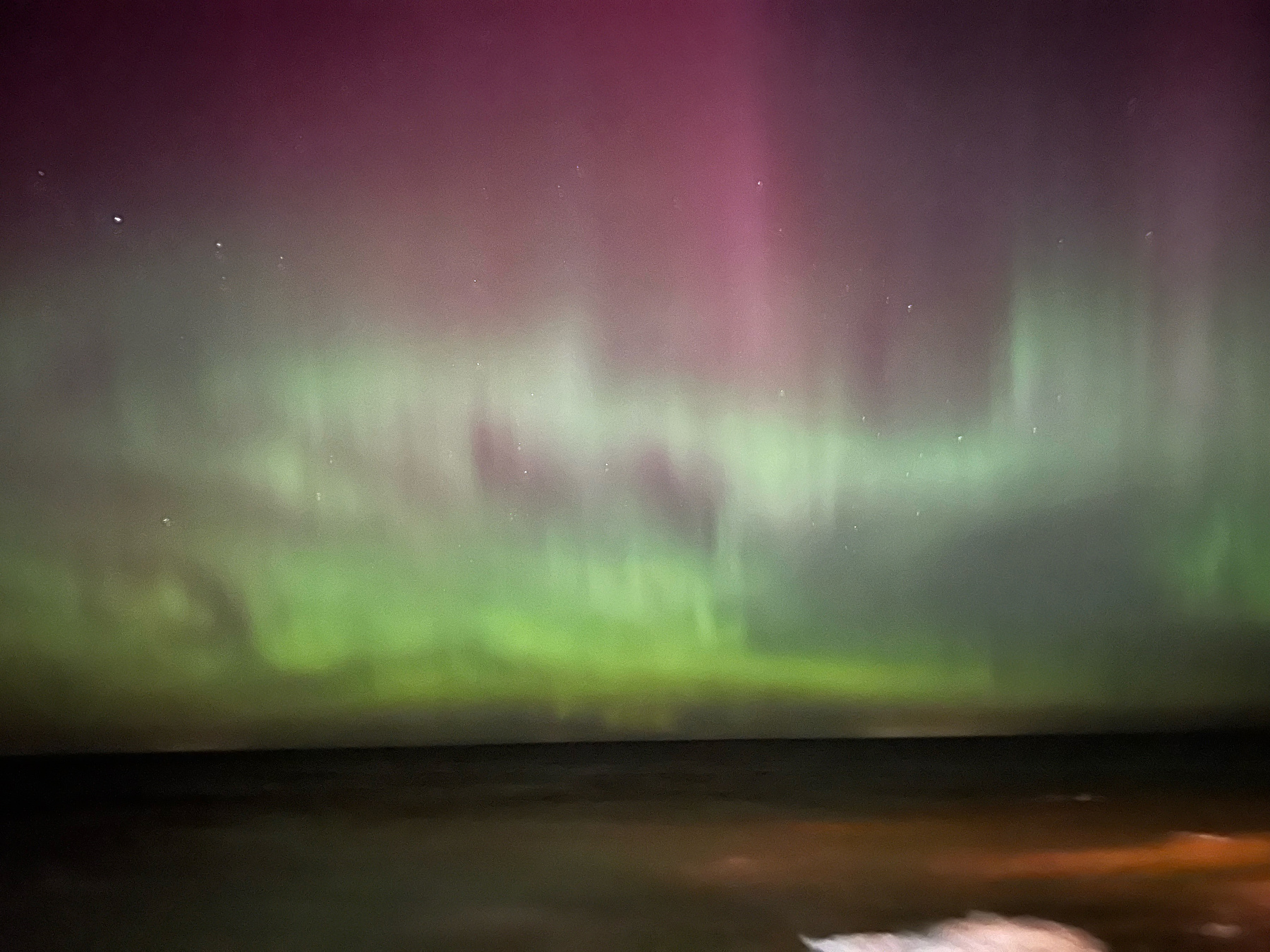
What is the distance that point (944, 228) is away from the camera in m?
1.69

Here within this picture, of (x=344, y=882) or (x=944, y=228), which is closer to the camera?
(x=344, y=882)

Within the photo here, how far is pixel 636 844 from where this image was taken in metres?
1.38

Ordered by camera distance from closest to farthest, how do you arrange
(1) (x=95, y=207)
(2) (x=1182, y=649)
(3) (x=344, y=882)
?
(3) (x=344, y=882)
(1) (x=95, y=207)
(2) (x=1182, y=649)

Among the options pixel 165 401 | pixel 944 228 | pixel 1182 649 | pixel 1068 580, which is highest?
pixel 944 228

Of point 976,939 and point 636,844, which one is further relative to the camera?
Answer: point 636,844

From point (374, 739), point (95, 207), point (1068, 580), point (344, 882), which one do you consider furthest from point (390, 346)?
point (1068, 580)

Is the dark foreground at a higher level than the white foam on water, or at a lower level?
higher

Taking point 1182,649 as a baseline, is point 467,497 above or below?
above

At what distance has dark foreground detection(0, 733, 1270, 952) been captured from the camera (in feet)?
3.86

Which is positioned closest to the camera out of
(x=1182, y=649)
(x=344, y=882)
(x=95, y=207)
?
(x=344, y=882)

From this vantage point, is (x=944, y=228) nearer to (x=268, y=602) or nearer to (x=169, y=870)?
(x=268, y=602)

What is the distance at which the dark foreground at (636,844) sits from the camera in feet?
3.86

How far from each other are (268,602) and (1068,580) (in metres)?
1.31

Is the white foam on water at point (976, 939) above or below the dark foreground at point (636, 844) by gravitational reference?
below
